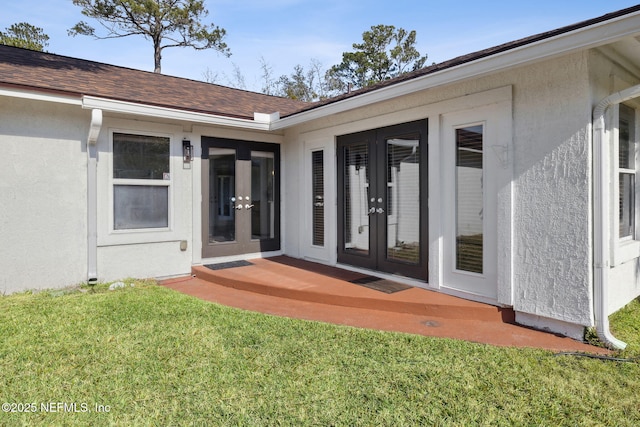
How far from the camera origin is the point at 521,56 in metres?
3.42

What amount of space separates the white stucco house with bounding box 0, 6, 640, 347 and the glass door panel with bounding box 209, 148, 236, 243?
3cm

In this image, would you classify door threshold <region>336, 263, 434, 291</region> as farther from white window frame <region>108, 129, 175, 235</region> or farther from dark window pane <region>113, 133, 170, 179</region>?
dark window pane <region>113, 133, 170, 179</region>

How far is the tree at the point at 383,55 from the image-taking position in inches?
875

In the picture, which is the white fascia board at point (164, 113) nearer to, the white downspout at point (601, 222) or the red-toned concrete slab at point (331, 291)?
the red-toned concrete slab at point (331, 291)

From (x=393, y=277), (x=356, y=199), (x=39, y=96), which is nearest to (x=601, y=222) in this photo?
(x=393, y=277)

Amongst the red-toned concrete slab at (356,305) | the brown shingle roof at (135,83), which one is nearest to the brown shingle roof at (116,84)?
the brown shingle roof at (135,83)

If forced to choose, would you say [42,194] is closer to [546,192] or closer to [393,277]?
[393,277]

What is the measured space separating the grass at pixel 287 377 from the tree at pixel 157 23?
14.7 metres

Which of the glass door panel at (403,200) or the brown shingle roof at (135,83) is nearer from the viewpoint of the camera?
the brown shingle roof at (135,83)

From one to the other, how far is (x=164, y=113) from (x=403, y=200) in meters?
3.71

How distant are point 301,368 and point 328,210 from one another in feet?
12.1

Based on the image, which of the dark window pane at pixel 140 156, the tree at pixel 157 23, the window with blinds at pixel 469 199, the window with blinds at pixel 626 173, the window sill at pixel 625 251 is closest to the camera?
the window sill at pixel 625 251

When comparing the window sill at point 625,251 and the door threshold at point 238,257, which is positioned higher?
the window sill at point 625,251

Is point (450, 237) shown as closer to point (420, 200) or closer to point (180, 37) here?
point (420, 200)
